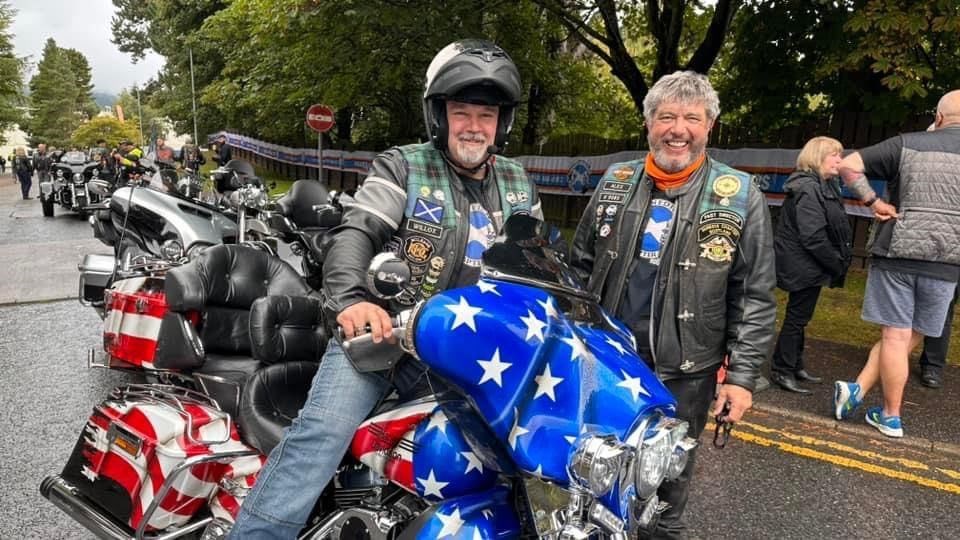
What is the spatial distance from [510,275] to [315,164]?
27147 millimetres

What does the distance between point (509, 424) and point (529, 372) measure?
0.14 m

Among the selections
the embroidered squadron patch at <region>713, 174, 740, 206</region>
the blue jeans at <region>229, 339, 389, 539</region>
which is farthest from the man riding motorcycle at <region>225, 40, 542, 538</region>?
the embroidered squadron patch at <region>713, 174, 740, 206</region>

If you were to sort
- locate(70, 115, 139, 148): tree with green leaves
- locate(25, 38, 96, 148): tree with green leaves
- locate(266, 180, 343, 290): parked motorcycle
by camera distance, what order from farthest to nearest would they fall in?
locate(25, 38, 96, 148): tree with green leaves
locate(70, 115, 139, 148): tree with green leaves
locate(266, 180, 343, 290): parked motorcycle

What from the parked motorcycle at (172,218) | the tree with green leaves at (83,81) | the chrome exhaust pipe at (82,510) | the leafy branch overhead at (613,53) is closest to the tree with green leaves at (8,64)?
the leafy branch overhead at (613,53)

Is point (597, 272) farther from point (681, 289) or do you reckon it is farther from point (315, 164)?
point (315, 164)

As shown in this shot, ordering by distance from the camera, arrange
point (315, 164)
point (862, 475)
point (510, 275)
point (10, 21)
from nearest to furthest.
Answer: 1. point (510, 275)
2. point (862, 475)
3. point (315, 164)
4. point (10, 21)

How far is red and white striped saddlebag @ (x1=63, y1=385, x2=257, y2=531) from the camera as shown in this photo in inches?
105

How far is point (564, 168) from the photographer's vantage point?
570 inches

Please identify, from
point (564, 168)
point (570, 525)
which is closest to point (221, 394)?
point (570, 525)

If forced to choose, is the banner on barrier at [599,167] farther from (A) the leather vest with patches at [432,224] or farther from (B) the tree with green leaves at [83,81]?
(B) the tree with green leaves at [83,81]

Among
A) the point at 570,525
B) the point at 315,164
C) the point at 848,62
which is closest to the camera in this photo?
the point at 570,525

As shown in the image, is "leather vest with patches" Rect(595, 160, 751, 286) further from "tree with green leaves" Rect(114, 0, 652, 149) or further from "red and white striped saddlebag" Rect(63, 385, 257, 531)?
"tree with green leaves" Rect(114, 0, 652, 149)

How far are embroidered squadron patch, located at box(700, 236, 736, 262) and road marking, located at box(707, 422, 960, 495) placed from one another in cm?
244

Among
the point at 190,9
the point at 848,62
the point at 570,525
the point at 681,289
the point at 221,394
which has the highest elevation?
the point at 190,9
